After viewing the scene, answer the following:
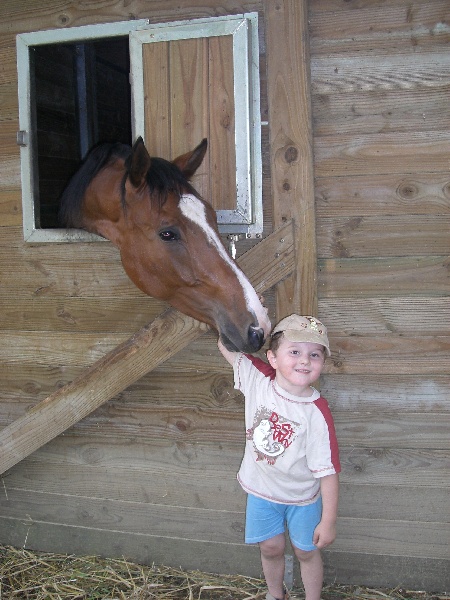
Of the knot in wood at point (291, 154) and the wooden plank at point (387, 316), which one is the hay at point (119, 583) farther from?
the knot in wood at point (291, 154)

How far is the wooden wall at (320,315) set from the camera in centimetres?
224

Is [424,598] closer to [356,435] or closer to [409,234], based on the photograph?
[356,435]

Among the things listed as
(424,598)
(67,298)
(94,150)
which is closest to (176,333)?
(67,298)

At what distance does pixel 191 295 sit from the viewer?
202 centimetres

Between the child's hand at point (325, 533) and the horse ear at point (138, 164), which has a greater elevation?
the horse ear at point (138, 164)

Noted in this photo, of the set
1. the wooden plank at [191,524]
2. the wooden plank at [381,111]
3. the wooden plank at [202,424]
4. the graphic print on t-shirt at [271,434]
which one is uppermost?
the wooden plank at [381,111]

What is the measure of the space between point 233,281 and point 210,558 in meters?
1.58

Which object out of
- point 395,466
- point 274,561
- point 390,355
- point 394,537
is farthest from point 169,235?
point 394,537

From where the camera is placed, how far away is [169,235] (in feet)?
6.58

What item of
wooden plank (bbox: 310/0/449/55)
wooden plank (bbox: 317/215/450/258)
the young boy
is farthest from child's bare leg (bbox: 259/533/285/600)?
wooden plank (bbox: 310/0/449/55)

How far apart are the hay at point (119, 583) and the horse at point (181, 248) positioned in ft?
4.48

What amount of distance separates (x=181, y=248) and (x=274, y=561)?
1.25 meters


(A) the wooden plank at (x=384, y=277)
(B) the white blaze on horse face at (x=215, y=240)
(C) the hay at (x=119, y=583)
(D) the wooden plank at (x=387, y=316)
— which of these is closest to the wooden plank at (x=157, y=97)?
(B) the white blaze on horse face at (x=215, y=240)

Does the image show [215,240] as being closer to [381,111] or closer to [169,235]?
[169,235]
